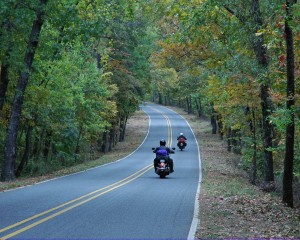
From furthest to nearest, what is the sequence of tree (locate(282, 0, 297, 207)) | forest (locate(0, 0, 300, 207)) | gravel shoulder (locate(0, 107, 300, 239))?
forest (locate(0, 0, 300, 207))
tree (locate(282, 0, 297, 207))
gravel shoulder (locate(0, 107, 300, 239))

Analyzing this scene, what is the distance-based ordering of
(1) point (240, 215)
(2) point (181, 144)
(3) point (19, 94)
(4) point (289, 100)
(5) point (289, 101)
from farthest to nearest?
(2) point (181, 144) < (3) point (19, 94) < (5) point (289, 101) < (4) point (289, 100) < (1) point (240, 215)

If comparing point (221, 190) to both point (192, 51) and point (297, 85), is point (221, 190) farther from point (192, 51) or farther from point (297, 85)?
point (192, 51)

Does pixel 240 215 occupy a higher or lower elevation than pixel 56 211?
lower

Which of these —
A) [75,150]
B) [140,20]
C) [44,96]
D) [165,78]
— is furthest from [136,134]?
[44,96]

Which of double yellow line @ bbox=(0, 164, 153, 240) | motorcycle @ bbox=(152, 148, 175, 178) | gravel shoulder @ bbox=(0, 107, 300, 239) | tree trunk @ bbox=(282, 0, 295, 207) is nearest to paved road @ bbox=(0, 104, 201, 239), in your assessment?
double yellow line @ bbox=(0, 164, 153, 240)

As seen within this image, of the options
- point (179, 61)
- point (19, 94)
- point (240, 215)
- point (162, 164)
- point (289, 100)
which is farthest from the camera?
point (179, 61)

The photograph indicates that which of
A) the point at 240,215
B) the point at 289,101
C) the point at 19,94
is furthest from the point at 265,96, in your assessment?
the point at 19,94

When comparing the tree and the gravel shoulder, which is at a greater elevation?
the tree

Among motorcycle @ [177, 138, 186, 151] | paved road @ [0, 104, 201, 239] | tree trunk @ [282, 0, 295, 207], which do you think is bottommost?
motorcycle @ [177, 138, 186, 151]

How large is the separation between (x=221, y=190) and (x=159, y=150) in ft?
18.8

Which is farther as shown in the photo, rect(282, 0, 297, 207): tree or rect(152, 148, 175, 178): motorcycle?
rect(152, 148, 175, 178): motorcycle

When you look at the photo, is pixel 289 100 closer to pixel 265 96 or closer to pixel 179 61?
pixel 265 96

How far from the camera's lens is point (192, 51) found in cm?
2392

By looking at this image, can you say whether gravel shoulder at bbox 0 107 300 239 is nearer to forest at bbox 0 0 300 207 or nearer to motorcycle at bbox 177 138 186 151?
forest at bbox 0 0 300 207
